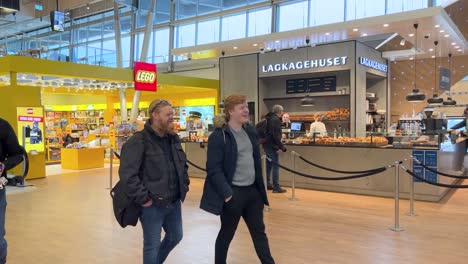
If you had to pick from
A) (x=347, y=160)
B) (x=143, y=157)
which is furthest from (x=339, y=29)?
(x=143, y=157)

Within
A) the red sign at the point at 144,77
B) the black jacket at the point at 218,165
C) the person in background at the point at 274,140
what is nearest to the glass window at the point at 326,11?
the red sign at the point at 144,77

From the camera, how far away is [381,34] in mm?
9438

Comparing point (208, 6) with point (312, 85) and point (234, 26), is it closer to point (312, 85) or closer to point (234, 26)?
point (234, 26)

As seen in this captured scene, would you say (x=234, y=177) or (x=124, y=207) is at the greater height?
(x=234, y=177)

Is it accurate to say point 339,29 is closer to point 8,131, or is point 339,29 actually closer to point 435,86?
point 435,86

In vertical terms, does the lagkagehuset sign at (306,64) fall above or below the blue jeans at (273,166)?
above

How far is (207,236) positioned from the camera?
4.48m

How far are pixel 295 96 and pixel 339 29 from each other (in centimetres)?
382

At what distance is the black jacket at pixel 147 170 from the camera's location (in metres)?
2.49

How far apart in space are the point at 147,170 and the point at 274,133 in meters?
4.40

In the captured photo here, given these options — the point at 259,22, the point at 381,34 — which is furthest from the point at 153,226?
the point at 259,22

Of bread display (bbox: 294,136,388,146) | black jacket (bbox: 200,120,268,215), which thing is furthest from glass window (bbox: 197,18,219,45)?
black jacket (bbox: 200,120,268,215)

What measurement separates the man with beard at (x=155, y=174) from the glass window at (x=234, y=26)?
13.3 meters

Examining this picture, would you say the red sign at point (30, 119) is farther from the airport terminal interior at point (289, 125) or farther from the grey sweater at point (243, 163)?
the grey sweater at point (243, 163)
